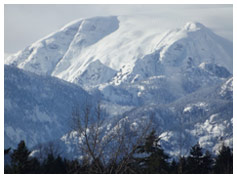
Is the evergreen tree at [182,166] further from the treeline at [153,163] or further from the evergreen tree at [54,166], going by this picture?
the evergreen tree at [54,166]

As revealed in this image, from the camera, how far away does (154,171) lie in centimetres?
4431

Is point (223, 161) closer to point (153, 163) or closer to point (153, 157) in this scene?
point (153, 157)

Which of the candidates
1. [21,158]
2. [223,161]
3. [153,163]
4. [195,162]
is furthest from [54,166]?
[153,163]

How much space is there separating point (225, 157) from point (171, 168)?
9379 millimetres

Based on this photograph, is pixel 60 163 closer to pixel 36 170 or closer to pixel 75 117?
pixel 36 170

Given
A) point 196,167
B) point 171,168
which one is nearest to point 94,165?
point 171,168

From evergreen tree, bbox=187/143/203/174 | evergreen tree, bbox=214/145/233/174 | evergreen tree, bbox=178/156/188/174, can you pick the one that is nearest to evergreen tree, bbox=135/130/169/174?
evergreen tree, bbox=178/156/188/174

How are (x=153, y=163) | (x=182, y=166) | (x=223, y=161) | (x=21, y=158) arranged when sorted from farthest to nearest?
(x=223, y=161), (x=21, y=158), (x=182, y=166), (x=153, y=163)

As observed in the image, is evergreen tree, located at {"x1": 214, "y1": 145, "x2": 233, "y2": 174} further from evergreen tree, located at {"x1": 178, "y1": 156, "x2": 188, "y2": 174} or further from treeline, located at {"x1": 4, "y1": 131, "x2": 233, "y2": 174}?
evergreen tree, located at {"x1": 178, "y1": 156, "x2": 188, "y2": 174}

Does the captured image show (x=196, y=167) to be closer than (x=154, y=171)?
No

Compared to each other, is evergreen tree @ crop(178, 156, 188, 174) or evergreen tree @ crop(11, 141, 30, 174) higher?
evergreen tree @ crop(11, 141, 30, 174)

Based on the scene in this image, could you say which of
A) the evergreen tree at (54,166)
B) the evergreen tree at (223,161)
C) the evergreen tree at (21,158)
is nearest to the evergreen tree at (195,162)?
the evergreen tree at (223,161)
